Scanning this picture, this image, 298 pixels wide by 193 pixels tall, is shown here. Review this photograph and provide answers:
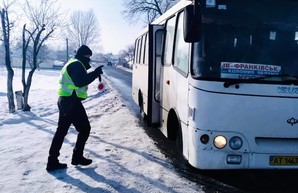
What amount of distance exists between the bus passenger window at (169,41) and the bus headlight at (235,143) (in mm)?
2247

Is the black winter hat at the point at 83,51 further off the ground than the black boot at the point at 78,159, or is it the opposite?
the black winter hat at the point at 83,51

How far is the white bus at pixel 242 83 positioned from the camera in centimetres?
437

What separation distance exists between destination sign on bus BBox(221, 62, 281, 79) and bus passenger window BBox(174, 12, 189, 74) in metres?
0.71

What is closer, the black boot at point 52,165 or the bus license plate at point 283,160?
the bus license plate at point 283,160

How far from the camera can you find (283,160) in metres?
4.45

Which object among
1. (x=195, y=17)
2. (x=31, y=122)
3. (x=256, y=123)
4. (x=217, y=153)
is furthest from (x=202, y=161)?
(x=31, y=122)

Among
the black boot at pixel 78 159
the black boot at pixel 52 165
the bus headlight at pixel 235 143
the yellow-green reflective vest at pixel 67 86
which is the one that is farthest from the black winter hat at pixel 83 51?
the bus headlight at pixel 235 143

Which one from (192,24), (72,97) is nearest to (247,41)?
(192,24)

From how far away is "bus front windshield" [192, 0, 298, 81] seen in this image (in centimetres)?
442

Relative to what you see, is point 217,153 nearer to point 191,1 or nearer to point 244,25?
point 244,25

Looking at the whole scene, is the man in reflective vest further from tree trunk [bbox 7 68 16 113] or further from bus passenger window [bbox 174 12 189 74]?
tree trunk [bbox 7 68 16 113]

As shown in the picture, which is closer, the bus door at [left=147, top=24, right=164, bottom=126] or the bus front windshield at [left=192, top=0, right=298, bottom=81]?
the bus front windshield at [left=192, top=0, right=298, bottom=81]

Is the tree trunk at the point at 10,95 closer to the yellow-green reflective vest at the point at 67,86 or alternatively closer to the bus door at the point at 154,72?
the bus door at the point at 154,72

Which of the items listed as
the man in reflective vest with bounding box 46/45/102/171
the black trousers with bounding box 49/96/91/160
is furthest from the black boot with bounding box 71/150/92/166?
the black trousers with bounding box 49/96/91/160
